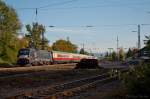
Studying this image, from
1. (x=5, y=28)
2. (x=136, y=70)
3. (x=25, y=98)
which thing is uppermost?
(x=5, y=28)

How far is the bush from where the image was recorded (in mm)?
12981

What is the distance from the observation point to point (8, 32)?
79.8 m

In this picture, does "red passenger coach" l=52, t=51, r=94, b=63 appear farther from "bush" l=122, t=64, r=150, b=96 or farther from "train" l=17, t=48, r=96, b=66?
"bush" l=122, t=64, r=150, b=96

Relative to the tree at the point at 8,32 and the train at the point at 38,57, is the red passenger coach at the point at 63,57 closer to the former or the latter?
the train at the point at 38,57

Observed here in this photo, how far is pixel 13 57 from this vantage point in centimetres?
8188

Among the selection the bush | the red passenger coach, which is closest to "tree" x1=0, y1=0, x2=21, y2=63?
the red passenger coach

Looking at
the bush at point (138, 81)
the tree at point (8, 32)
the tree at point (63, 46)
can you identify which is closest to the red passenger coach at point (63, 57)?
the tree at point (8, 32)

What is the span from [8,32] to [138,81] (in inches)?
2705

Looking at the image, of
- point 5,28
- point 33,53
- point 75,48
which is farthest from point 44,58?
point 75,48

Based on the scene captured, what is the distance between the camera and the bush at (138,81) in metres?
13.0

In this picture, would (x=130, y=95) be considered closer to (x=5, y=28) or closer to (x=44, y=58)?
(x=44, y=58)

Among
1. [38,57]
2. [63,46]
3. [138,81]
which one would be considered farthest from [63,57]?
[63,46]

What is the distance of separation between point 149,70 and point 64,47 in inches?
5621

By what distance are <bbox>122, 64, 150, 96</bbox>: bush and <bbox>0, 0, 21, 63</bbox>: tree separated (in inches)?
2613
